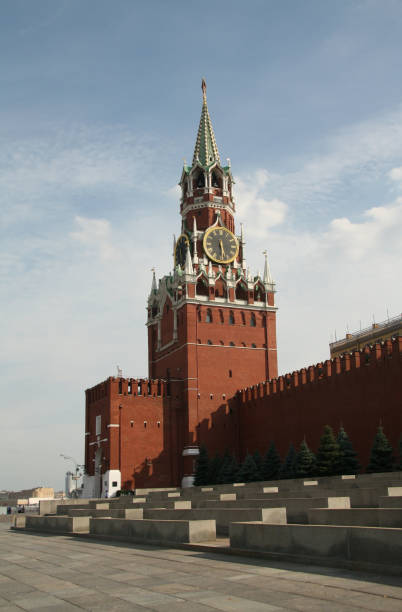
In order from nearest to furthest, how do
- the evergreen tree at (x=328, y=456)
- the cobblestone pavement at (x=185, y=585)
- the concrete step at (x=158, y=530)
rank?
the cobblestone pavement at (x=185, y=585) < the concrete step at (x=158, y=530) < the evergreen tree at (x=328, y=456)

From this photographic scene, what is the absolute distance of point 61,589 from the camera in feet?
28.5

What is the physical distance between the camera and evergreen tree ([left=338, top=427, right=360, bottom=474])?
32.2 meters

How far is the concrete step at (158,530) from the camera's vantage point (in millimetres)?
12219

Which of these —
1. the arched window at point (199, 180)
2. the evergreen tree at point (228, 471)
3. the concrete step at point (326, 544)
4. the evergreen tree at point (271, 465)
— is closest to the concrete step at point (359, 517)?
the concrete step at point (326, 544)

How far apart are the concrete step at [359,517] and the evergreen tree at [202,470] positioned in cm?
3389

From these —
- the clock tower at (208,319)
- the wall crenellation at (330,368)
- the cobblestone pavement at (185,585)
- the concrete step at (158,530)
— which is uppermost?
the clock tower at (208,319)

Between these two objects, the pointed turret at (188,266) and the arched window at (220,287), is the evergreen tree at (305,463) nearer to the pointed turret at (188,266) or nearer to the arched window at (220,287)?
the arched window at (220,287)

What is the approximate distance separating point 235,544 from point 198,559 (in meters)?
0.69

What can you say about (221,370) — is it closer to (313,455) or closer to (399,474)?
(313,455)

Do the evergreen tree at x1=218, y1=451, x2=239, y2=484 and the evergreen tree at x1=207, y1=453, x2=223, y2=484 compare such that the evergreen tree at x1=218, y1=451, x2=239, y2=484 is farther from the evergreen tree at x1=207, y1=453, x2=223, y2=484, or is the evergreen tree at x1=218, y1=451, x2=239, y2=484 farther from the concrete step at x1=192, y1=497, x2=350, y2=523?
the concrete step at x1=192, y1=497, x2=350, y2=523

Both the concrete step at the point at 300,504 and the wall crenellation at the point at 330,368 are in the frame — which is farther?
the wall crenellation at the point at 330,368

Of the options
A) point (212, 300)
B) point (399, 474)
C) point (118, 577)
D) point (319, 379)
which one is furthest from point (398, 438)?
point (118, 577)

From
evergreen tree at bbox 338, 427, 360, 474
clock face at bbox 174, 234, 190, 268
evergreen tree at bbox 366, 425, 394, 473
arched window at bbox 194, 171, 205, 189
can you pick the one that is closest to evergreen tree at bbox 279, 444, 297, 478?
evergreen tree at bbox 338, 427, 360, 474

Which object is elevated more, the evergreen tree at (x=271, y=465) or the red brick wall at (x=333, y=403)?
the red brick wall at (x=333, y=403)
